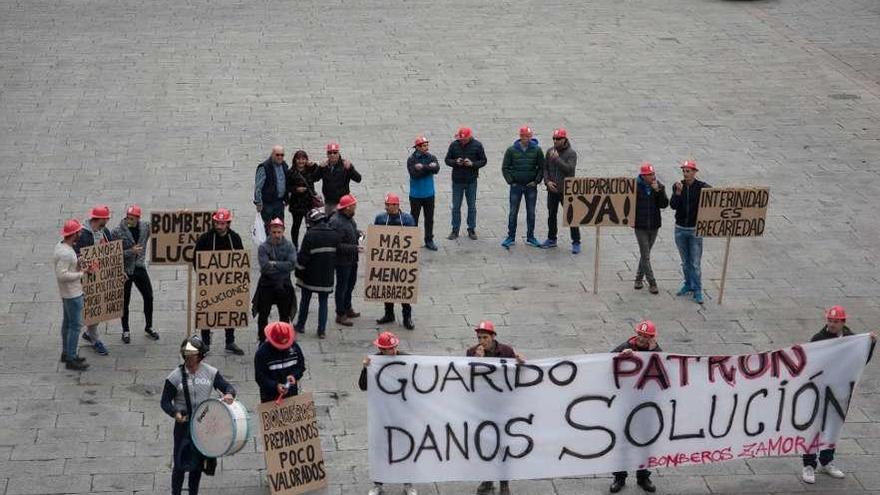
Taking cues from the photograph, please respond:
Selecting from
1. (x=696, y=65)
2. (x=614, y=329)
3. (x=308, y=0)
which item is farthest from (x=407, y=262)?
(x=308, y=0)

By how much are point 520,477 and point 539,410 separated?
615 mm

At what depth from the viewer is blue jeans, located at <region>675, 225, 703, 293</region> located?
1691 cm

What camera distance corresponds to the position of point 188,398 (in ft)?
37.9

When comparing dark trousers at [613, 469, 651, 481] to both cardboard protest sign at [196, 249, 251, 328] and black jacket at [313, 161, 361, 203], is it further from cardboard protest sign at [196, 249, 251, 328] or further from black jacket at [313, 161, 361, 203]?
black jacket at [313, 161, 361, 203]

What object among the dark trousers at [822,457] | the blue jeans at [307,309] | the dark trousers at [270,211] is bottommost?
the dark trousers at [822,457]

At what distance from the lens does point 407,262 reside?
15820mm

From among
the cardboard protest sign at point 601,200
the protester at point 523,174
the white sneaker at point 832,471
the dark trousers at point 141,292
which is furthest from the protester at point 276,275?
the white sneaker at point 832,471

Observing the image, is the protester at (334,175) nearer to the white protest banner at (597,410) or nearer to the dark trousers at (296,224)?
the dark trousers at (296,224)

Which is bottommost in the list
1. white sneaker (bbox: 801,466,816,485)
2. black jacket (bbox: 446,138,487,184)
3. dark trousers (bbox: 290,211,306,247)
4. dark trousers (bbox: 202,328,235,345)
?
white sneaker (bbox: 801,466,816,485)

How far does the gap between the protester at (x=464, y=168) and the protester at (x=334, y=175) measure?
4.85ft

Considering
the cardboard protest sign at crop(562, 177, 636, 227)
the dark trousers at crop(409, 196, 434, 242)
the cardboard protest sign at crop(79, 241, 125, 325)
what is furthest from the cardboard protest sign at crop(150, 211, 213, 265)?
the cardboard protest sign at crop(562, 177, 636, 227)

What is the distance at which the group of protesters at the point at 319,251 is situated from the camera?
1195cm

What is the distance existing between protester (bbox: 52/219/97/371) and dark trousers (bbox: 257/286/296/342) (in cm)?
180

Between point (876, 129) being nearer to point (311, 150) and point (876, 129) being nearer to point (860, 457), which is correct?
point (311, 150)
